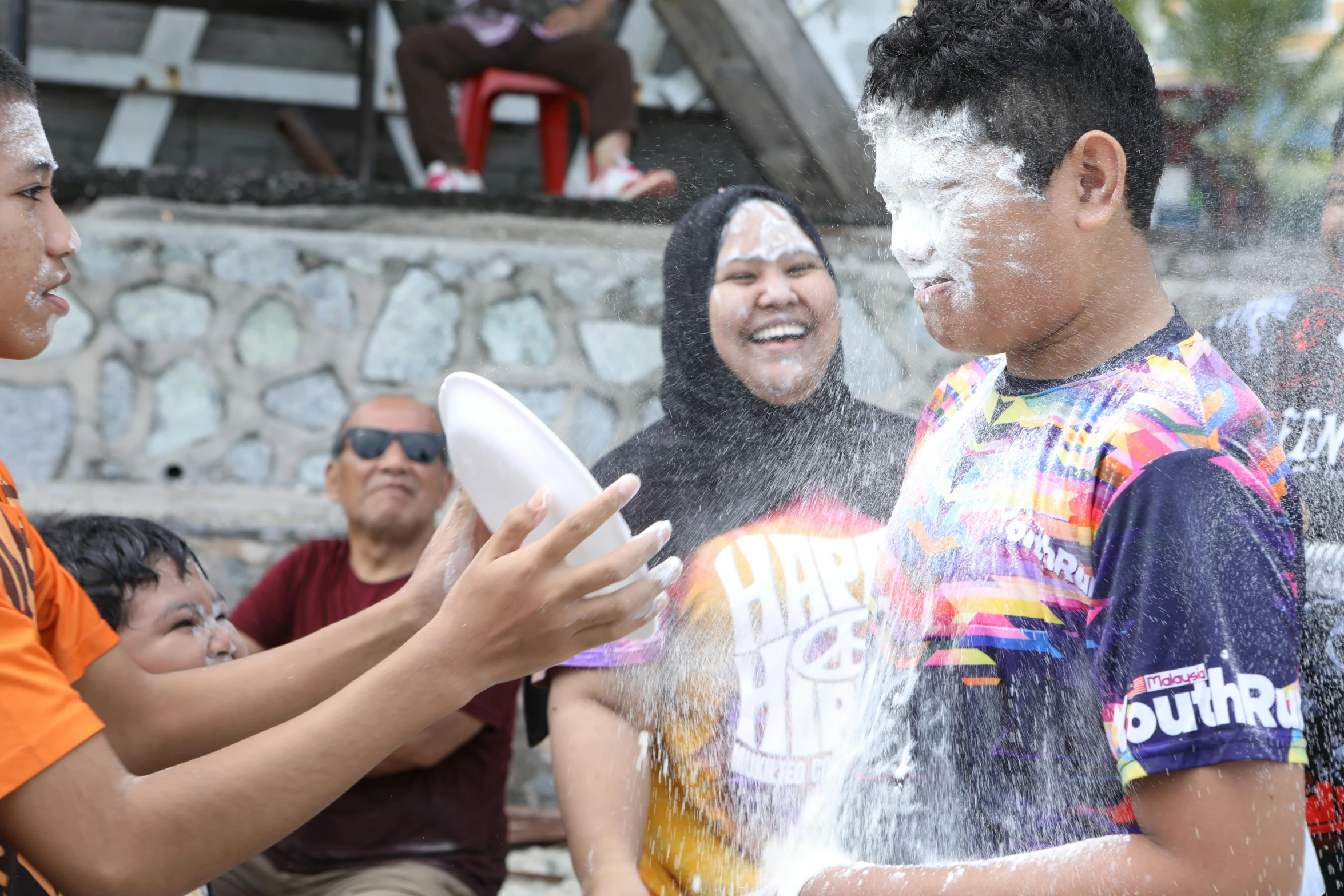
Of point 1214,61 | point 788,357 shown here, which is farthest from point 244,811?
point 1214,61

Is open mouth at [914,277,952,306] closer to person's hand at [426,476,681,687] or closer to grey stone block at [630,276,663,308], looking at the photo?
person's hand at [426,476,681,687]

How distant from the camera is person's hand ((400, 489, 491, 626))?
2.05 meters

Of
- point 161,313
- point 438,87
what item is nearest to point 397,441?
point 161,313

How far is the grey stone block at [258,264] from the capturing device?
4.35 m

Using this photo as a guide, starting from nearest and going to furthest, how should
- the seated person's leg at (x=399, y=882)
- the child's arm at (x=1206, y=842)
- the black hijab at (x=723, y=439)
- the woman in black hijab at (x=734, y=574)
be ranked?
the child's arm at (x=1206, y=842) < the woman in black hijab at (x=734, y=574) < the black hijab at (x=723, y=439) < the seated person's leg at (x=399, y=882)

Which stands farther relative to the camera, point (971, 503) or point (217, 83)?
point (217, 83)

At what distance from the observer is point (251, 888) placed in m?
2.94

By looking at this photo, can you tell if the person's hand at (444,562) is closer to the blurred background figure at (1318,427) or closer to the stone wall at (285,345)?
the blurred background figure at (1318,427)

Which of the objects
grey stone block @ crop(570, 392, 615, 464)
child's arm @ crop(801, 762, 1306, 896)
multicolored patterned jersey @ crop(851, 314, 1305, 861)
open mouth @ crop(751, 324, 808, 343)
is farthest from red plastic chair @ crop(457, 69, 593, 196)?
child's arm @ crop(801, 762, 1306, 896)

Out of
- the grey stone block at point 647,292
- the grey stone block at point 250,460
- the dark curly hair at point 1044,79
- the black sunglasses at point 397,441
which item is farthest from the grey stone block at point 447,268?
the dark curly hair at point 1044,79

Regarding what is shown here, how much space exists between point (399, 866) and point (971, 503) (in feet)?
6.44

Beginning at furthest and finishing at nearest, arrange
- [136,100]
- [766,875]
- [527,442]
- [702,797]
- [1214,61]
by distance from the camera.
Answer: [136,100] → [1214,61] → [702,797] → [766,875] → [527,442]

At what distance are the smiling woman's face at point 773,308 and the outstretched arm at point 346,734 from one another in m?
0.88

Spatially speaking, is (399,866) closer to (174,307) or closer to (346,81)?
(174,307)
